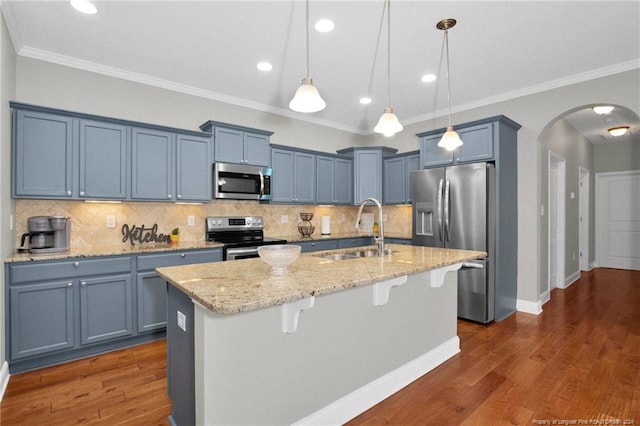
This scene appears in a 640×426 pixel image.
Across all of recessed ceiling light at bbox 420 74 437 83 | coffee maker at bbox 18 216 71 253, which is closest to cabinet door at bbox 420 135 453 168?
recessed ceiling light at bbox 420 74 437 83

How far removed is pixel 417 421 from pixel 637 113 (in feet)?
12.3

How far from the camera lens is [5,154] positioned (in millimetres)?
2514

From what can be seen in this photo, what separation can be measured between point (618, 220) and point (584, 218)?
0.95 metres

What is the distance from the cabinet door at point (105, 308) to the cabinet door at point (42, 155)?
88cm

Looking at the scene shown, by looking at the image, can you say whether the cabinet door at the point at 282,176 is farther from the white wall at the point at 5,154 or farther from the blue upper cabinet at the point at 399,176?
the white wall at the point at 5,154

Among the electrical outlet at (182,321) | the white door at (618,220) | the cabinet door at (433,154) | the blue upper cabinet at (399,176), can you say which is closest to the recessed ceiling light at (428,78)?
the cabinet door at (433,154)

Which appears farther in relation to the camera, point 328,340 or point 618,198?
point 618,198

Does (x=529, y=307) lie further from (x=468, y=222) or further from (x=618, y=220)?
(x=618, y=220)

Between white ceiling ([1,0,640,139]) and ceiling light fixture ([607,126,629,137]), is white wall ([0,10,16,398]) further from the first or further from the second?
ceiling light fixture ([607,126,629,137])

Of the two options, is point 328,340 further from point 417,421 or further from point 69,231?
point 69,231

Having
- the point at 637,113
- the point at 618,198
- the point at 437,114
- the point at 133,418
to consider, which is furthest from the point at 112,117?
the point at 618,198

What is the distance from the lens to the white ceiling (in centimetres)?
249

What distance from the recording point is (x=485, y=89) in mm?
4039

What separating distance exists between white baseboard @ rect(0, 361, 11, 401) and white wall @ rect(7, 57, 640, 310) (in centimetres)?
229
